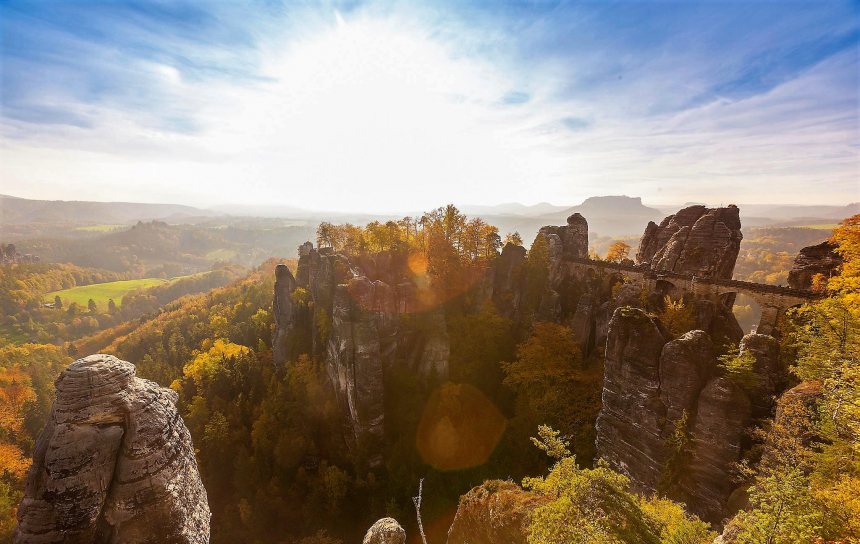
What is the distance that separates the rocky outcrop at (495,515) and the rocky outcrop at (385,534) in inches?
136

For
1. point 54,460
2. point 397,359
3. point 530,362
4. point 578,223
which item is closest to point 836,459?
point 530,362

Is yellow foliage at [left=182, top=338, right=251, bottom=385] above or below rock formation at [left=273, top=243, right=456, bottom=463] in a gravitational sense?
below

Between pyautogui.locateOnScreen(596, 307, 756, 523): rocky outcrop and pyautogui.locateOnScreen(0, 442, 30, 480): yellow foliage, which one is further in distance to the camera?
pyautogui.locateOnScreen(0, 442, 30, 480): yellow foliage

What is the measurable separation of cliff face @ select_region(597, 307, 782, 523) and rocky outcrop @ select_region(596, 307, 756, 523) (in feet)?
0.15

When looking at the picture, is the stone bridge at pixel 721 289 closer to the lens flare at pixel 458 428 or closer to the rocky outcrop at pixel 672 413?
the rocky outcrop at pixel 672 413

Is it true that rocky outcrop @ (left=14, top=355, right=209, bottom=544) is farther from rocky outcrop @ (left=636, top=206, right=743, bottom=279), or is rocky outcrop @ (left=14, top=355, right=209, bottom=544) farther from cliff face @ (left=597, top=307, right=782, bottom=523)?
rocky outcrop @ (left=636, top=206, right=743, bottom=279)

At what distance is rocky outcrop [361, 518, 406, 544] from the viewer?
49.0 feet

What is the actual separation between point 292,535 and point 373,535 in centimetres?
2481

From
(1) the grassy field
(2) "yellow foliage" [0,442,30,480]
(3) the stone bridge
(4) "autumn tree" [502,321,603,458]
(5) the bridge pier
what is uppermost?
(3) the stone bridge

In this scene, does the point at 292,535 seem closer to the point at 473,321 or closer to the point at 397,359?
the point at 397,359

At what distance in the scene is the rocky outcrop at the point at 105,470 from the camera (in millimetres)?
8641

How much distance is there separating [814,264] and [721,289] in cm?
642

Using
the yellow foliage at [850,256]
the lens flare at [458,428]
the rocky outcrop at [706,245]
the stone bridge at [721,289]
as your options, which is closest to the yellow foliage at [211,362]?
the lens flare at [458,428]

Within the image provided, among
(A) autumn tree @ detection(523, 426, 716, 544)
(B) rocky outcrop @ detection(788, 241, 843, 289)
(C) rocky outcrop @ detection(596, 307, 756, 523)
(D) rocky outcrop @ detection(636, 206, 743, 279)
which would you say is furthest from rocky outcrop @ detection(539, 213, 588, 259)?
(A) autumn tree @ detection(523, 426, 716, 544)
